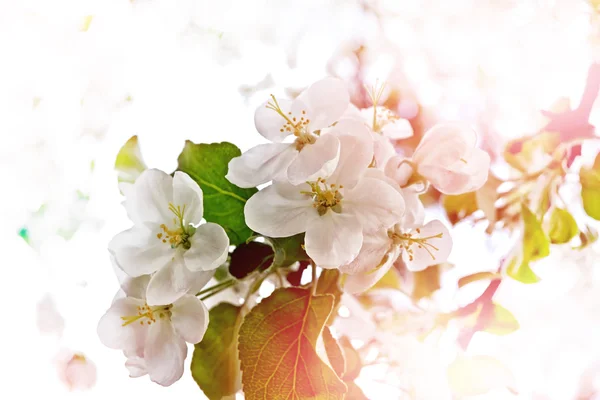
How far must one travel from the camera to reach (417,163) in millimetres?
347

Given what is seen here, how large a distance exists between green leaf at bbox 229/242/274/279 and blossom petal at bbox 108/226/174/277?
5 cm

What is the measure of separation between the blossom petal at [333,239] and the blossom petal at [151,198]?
0.10 meters

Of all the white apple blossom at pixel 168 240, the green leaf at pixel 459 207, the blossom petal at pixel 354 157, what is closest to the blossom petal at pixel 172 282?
the white apple blossom at pixel 168 240

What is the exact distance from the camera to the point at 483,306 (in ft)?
1.39

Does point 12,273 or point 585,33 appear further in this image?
point 12,273

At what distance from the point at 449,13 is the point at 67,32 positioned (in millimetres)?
355

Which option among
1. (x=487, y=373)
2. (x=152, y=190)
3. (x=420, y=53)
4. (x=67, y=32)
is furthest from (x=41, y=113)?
(x=487, y=373)

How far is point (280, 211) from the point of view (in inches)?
12.6

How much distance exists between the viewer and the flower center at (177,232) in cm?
34

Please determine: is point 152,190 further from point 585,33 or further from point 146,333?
point 585,33

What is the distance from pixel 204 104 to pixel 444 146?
23 cm

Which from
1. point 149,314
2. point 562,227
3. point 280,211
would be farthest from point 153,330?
point 562,227

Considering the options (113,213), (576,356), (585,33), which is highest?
(585,33)

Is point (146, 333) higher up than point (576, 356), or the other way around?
point (146, 333)
